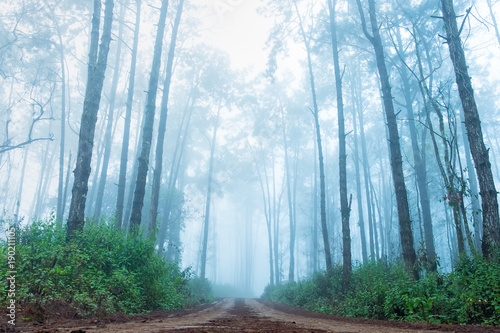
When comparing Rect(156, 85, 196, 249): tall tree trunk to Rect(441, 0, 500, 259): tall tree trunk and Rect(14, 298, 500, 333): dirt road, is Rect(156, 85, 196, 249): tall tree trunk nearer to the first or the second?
Rect(14, 298, 500, 333): dirt road

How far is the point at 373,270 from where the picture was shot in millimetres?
10125

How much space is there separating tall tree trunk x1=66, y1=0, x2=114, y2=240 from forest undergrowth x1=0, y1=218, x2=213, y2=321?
51cm

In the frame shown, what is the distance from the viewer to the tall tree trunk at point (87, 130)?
26.3 ft

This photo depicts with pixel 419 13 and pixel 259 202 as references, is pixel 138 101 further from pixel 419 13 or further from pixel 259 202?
pixel 259 202

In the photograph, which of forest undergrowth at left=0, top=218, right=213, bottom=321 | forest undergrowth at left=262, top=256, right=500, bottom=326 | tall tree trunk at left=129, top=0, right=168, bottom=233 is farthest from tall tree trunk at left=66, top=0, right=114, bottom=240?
forest undergrowth at left=262, top=256, right=500, bottom=326

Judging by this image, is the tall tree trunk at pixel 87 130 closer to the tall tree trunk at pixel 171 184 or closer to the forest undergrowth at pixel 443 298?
the forest undergrowth at pixel 443 298

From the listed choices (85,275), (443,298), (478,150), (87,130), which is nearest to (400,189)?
(478,150)

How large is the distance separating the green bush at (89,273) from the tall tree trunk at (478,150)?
24.8 feet

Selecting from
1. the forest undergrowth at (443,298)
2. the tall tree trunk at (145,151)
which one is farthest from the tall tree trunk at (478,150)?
the tall tree trunk at (145,151)

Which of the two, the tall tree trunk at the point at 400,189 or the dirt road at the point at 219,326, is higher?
the tall tree trunk at the point at 400,189

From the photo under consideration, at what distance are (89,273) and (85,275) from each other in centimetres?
13

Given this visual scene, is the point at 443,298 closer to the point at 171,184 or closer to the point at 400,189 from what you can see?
the point at 400,189

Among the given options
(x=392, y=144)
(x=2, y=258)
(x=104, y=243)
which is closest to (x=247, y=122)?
(x=392, y=144)

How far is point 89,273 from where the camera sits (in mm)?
6539
